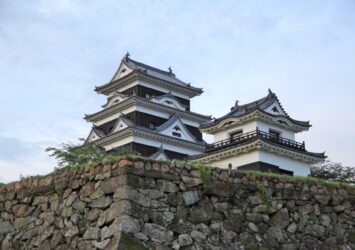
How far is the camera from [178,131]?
4153cm

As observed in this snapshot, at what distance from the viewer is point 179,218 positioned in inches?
Answer: 336

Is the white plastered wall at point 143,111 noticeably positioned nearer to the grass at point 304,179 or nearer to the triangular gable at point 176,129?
the triangular gable at point 176,129

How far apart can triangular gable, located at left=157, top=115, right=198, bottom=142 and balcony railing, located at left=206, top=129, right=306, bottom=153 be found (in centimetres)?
539

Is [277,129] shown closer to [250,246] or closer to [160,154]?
[160,154]

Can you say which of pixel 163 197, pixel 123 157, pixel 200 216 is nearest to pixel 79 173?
pixel 123 157

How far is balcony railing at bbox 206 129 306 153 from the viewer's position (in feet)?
110

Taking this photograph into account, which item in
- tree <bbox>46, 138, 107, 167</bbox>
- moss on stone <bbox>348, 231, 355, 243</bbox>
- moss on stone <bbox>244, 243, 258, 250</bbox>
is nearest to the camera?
moss on stone <bbox>244, 243, 258, 250</bbox>

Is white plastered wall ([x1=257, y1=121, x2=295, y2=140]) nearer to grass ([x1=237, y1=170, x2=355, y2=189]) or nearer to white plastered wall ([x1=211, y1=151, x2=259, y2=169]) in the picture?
white plastered wall ([x1=211, y1=151, x2=259, y2=169])

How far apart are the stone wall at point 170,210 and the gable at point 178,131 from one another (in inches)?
1200

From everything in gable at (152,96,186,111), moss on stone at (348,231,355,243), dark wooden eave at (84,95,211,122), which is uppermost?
gable at (152,96,186,111)

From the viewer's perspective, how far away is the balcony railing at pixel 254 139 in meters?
33.7

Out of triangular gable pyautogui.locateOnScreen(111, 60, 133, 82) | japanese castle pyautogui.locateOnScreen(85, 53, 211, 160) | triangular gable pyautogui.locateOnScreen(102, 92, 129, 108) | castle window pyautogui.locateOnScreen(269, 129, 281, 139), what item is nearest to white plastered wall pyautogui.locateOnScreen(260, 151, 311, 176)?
castle window pyautogui.locateOnScreen(269, 129, 281, 139)

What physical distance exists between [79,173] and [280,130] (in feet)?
95.2

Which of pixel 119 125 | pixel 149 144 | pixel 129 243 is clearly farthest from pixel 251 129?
pixel 129 243
